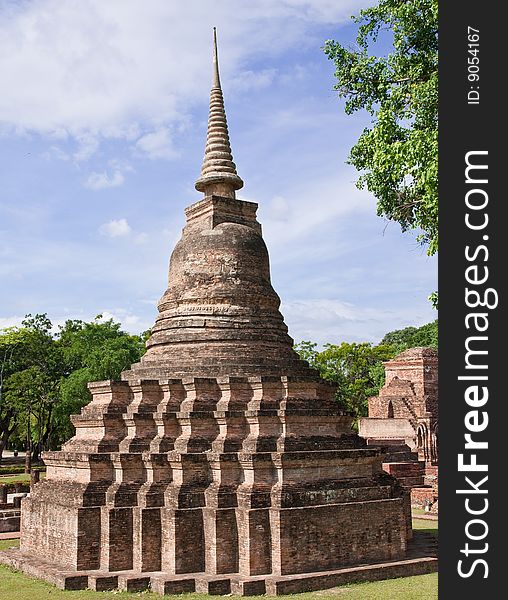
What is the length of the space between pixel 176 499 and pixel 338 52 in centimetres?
1049

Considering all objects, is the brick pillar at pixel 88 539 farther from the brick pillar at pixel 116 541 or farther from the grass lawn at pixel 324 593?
the grass lawn at pixel 324 593

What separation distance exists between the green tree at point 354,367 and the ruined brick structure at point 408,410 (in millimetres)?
6785

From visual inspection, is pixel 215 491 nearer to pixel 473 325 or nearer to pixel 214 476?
pixel 214 476

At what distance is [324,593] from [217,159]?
1277cm

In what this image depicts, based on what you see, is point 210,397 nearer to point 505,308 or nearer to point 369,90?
point 369,90

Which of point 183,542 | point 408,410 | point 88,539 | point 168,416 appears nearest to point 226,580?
point 183,542

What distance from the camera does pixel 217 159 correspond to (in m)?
22.3

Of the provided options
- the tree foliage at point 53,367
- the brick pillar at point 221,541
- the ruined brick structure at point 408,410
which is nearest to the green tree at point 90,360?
the tree foliage at point 53,367

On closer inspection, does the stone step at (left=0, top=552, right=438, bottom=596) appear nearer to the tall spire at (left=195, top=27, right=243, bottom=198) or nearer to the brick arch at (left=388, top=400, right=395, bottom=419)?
the tall spire at (left=195, top=27, right=243, bottom=198)

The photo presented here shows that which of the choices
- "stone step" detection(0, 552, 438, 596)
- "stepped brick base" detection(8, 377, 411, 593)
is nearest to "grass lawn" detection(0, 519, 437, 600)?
"stone step" detection(0, 552, 438, 596)

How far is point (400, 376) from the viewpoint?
49281mm

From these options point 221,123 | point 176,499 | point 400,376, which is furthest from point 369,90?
point 400,376

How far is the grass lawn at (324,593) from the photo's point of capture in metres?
14.2

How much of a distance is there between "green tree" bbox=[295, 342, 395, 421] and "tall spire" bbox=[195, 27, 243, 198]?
3526 centimetres
